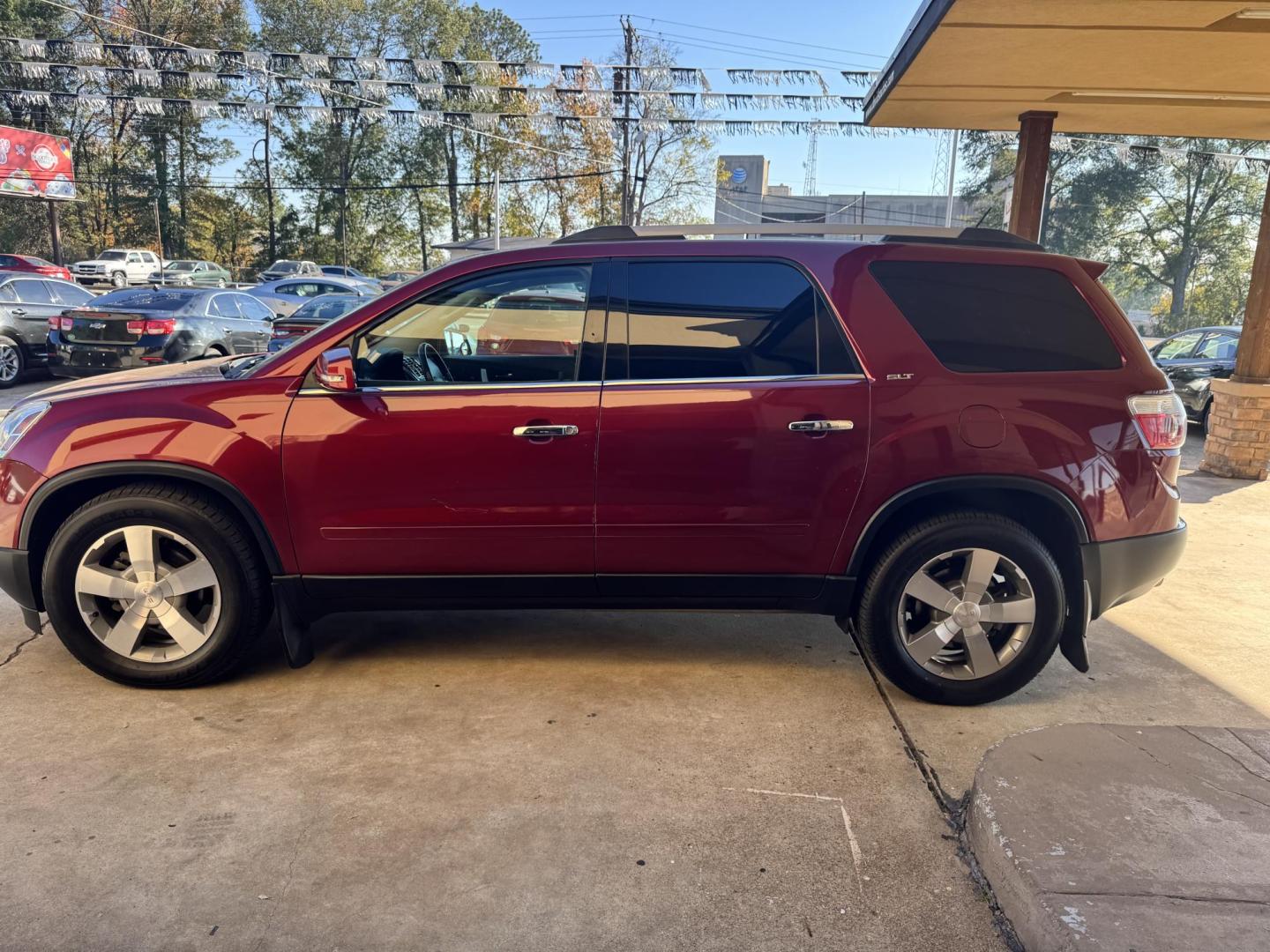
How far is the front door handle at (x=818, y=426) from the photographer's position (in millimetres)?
3391

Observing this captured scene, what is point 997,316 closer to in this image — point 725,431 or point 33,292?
point 725,431

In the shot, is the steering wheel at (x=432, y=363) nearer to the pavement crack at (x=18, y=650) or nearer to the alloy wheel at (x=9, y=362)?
the pavement crack at (x=18, y=650)

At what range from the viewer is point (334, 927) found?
7.59 ft

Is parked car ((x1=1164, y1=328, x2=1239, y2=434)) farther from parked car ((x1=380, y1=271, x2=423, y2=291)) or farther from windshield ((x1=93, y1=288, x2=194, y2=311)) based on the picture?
windshield ((x1=93, y1=288, x2=194, y2=311))

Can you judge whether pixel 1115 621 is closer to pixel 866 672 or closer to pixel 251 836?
pixel 866 672

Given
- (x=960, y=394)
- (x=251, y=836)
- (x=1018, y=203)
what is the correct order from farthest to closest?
(x=1018, y=203)
(x=960, y=394)
(x=251, y=836)

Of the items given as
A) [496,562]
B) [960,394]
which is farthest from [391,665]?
[960,394]

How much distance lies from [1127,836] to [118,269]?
148 feet

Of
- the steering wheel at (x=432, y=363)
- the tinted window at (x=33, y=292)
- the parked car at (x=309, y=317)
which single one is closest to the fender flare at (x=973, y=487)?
the steering wheel at (x=432, y=363)

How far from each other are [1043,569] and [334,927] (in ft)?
9.23

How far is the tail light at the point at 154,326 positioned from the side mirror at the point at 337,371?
9317mm

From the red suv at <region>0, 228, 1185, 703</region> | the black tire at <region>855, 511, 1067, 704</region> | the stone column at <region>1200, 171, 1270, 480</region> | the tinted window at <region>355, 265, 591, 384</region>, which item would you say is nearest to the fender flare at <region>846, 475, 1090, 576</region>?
the red suv at <region>0, 228, 1185, 703</region>

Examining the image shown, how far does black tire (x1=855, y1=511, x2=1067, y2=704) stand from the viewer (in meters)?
3.46

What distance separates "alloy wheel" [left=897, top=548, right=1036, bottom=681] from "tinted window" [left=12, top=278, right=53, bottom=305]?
45.0ft
